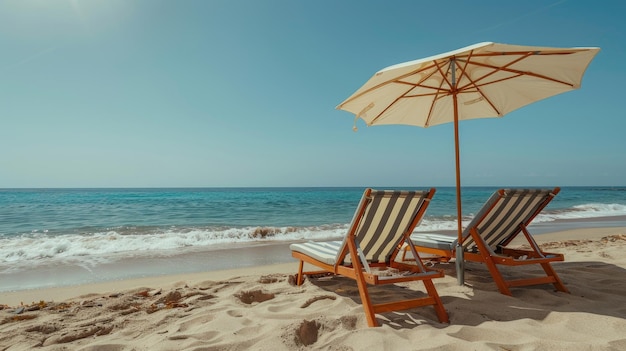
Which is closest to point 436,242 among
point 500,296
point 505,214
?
point 505,214

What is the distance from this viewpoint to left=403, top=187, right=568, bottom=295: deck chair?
3.57 meters

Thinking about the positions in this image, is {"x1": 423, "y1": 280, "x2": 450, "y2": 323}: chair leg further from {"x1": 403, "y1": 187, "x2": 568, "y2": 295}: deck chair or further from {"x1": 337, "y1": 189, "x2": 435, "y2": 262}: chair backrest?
{"x1": 403, "y1": 187, "x2": 568, "y2": 295}: deck chair

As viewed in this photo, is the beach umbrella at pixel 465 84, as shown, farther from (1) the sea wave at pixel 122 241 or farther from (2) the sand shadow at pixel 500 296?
(1) the sea wave at pixel 122 241

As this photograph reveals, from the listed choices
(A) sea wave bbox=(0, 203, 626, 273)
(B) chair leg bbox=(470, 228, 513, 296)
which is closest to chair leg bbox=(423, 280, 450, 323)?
(B) chair leg bbox=(470, 228, 513, 296)

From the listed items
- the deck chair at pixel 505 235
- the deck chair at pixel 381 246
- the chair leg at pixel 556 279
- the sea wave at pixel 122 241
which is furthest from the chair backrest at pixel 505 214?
the sea wave at pixel 122 241

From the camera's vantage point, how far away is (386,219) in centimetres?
321

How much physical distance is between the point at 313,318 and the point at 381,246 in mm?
1042

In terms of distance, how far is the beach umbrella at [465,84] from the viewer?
3.42 metres

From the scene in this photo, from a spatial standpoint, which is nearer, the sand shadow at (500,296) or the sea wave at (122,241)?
the sand shadow at (500,296)

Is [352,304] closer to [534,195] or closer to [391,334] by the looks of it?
[391,334]

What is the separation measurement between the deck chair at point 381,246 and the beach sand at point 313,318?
14 cm

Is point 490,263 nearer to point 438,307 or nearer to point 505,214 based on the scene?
point 505,214

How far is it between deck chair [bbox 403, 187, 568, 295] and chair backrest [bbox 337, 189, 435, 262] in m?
0.86

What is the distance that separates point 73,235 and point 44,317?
8.85m
